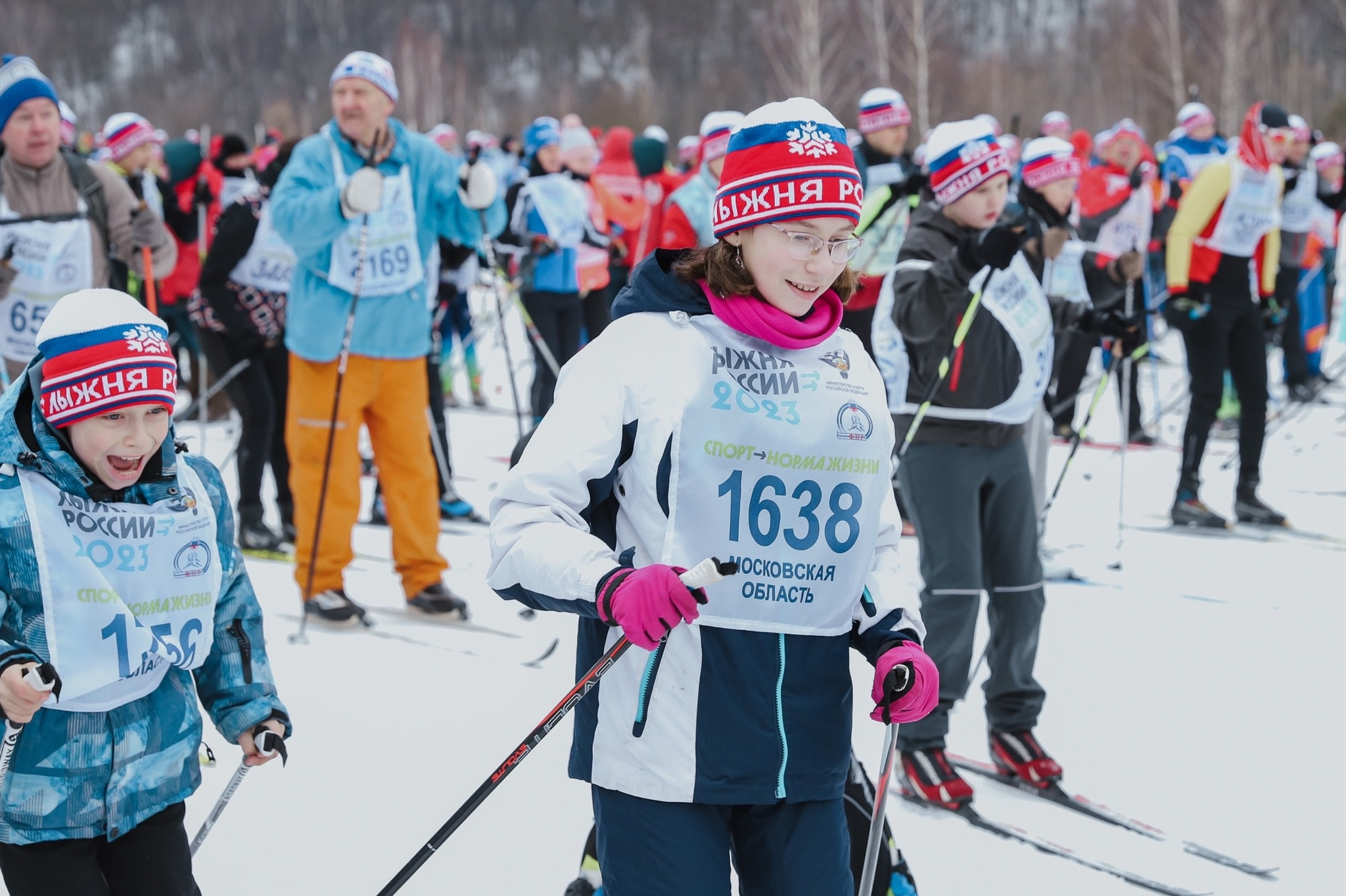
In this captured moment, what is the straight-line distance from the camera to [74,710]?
231cm

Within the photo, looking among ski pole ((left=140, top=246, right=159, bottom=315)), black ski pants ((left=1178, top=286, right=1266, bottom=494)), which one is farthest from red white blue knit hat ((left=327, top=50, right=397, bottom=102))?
black ski pants ((left=1178, top=286, right=1266, bottom=494))

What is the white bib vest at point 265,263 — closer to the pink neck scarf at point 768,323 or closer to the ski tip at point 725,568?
the pink neck scarf at point 768,323

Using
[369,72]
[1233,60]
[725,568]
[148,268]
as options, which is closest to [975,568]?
[725,568]

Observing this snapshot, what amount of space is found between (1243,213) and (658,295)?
598 centimetres

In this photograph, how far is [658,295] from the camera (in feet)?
7.06

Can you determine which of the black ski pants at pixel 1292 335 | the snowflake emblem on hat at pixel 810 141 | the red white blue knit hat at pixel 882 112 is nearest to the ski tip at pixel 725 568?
the snowflake emblem on hat at pixel 810 141

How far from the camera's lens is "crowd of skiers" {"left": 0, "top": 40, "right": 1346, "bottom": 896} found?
80.0 inches

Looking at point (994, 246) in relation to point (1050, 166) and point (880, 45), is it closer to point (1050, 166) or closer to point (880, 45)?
point (1050, 166)

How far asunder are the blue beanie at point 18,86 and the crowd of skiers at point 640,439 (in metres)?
0.02

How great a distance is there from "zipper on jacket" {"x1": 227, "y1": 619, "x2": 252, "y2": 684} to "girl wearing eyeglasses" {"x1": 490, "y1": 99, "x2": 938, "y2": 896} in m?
0.72

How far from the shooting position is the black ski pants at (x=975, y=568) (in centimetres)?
378

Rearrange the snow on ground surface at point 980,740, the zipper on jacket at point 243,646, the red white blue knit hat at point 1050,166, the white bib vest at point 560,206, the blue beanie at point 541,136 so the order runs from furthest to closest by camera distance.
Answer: the blue beanie at point 541,136
the white bib vest at point 560,206
the red white blue knit hat at point 1050,166
the snow on ground surface at point 980,740
the zipper on jacket at point 243,646

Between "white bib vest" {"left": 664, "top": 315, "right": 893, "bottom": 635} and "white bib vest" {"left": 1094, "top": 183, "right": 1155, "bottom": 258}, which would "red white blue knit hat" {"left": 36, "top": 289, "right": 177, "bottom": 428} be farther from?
"white bib vest" {"left": 1094, "top": 183, "right": 1155, "bottom": 258}

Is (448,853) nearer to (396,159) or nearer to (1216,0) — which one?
(396,159)
